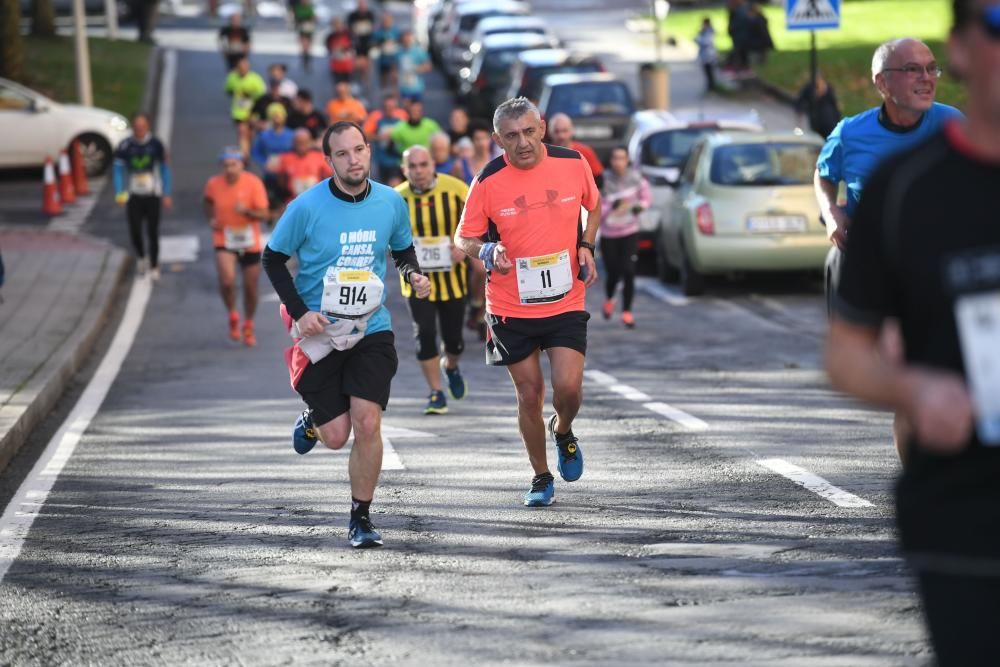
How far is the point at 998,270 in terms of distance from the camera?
140 inches

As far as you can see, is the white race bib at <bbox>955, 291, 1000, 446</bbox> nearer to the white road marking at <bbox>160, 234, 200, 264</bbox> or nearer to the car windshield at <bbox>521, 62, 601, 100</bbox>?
the white road marking at <bbox>160, 234, 200, 264</bbox>

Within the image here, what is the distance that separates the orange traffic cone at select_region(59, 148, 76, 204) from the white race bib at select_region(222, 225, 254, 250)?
1376 centimetres

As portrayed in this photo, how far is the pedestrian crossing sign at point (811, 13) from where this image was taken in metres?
20.5

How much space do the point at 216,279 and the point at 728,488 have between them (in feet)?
48.9

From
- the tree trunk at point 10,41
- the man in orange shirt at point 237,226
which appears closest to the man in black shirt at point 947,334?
the man in orange shirt at point 237,226

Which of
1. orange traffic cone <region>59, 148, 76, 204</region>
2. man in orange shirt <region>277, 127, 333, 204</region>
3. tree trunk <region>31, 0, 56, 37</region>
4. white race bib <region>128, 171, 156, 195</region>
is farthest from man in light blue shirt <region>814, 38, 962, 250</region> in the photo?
tree trunk <region>31, 0, 56, 37</region>

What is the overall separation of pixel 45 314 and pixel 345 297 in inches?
447

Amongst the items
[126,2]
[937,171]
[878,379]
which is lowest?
[126,2]

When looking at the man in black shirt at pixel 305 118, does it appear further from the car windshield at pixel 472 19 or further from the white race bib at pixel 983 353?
the white race bib at pixel 983 353

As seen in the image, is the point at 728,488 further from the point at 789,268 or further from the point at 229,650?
the point at 789,268

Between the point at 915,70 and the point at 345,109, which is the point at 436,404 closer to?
the point at 915,70

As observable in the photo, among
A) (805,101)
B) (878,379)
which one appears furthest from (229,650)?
(805,101)

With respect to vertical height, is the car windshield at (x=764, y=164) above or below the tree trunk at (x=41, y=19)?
above

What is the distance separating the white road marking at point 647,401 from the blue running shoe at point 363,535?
12.4 ft
